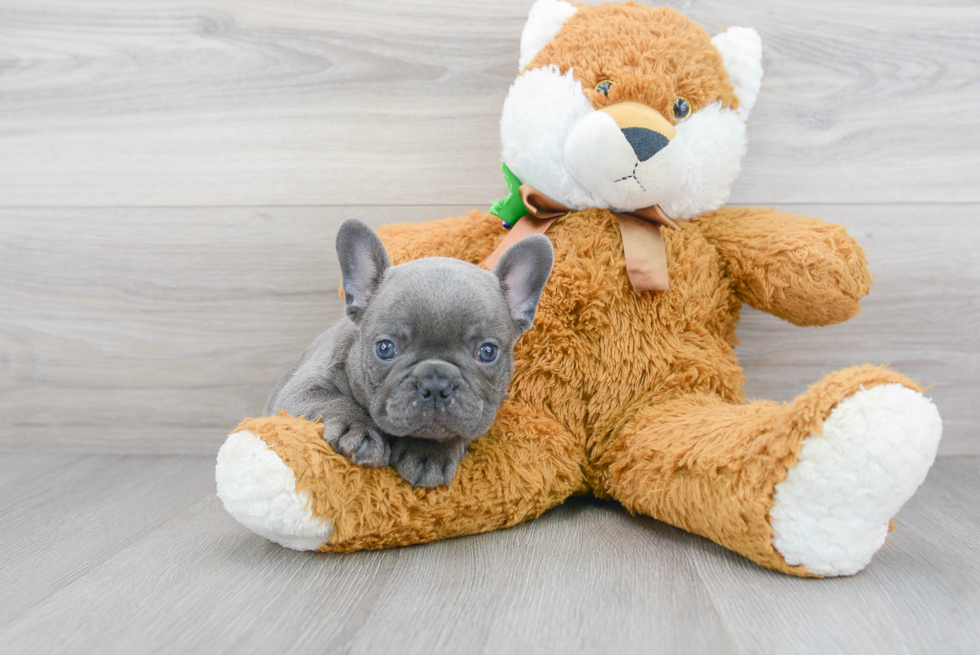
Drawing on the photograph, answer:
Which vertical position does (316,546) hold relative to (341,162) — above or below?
below

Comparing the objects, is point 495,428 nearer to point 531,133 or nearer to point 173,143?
point 531,133

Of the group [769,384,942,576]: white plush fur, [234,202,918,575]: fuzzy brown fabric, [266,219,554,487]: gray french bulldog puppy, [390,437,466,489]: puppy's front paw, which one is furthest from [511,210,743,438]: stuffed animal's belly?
[769,384,942,576]: white plush fur

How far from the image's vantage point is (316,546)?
3.57ft

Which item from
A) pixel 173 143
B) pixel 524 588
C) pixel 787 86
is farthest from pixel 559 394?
pixel 173 143

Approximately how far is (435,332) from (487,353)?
108 mm

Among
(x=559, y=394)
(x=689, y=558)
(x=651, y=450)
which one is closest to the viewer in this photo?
(x=689, y=558)

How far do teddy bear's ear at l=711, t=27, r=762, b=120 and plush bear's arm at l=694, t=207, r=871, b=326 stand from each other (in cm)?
23

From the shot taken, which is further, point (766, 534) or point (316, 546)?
point (316, 546)

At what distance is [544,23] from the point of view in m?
1.42

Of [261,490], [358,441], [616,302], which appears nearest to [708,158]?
[616,302]

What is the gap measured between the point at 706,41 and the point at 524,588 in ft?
3.61

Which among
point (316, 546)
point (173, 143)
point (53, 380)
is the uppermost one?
point (173, 143)

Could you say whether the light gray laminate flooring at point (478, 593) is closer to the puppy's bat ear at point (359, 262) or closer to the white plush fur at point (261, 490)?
the white plush fur at point (261, 490)

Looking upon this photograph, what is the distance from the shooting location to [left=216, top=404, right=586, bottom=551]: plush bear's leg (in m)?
1.03
